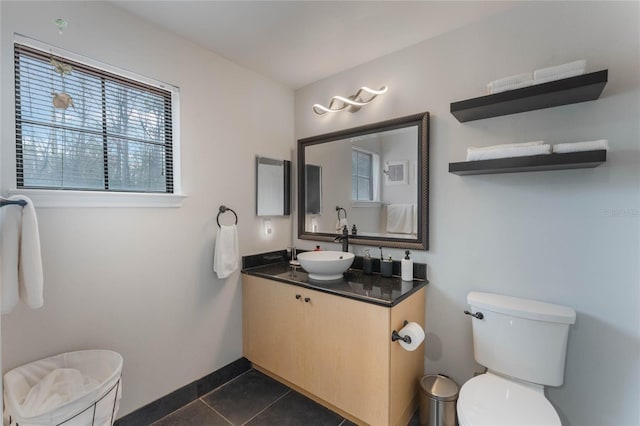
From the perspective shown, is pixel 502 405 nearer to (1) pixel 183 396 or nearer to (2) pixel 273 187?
(1) pixel 183 396

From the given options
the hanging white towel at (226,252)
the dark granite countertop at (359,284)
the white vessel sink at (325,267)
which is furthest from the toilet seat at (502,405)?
the hanging white towel at (226,252)

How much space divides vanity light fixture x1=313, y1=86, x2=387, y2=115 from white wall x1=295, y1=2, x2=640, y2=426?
20 cm

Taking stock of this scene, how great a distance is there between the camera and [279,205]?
263cm

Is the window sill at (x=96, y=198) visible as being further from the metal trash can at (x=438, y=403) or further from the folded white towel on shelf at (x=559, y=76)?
the folded white towel on shelf at (x=559, y=76)

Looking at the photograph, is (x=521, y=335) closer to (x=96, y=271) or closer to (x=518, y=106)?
(x=518, y=106)

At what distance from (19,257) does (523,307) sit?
2.37 m

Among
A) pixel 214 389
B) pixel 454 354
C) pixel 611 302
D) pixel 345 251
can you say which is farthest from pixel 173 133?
pixel 611 302

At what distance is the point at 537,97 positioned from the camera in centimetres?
144

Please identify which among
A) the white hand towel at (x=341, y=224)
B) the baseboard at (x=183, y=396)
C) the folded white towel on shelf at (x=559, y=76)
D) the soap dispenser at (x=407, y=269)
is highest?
the folded white towel on shelf at (x=559, y=76)

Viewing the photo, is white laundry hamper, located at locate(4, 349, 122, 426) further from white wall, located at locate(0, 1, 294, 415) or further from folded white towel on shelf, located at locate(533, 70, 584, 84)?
folded white towel on shelf, located at locate(533, 70, 584, 84)

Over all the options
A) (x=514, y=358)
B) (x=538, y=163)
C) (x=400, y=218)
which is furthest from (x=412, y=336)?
(x=538, y=163)

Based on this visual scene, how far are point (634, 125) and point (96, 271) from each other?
2.81m

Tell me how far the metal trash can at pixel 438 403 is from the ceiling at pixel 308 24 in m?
2.22

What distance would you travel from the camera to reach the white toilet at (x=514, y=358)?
1285 mm
